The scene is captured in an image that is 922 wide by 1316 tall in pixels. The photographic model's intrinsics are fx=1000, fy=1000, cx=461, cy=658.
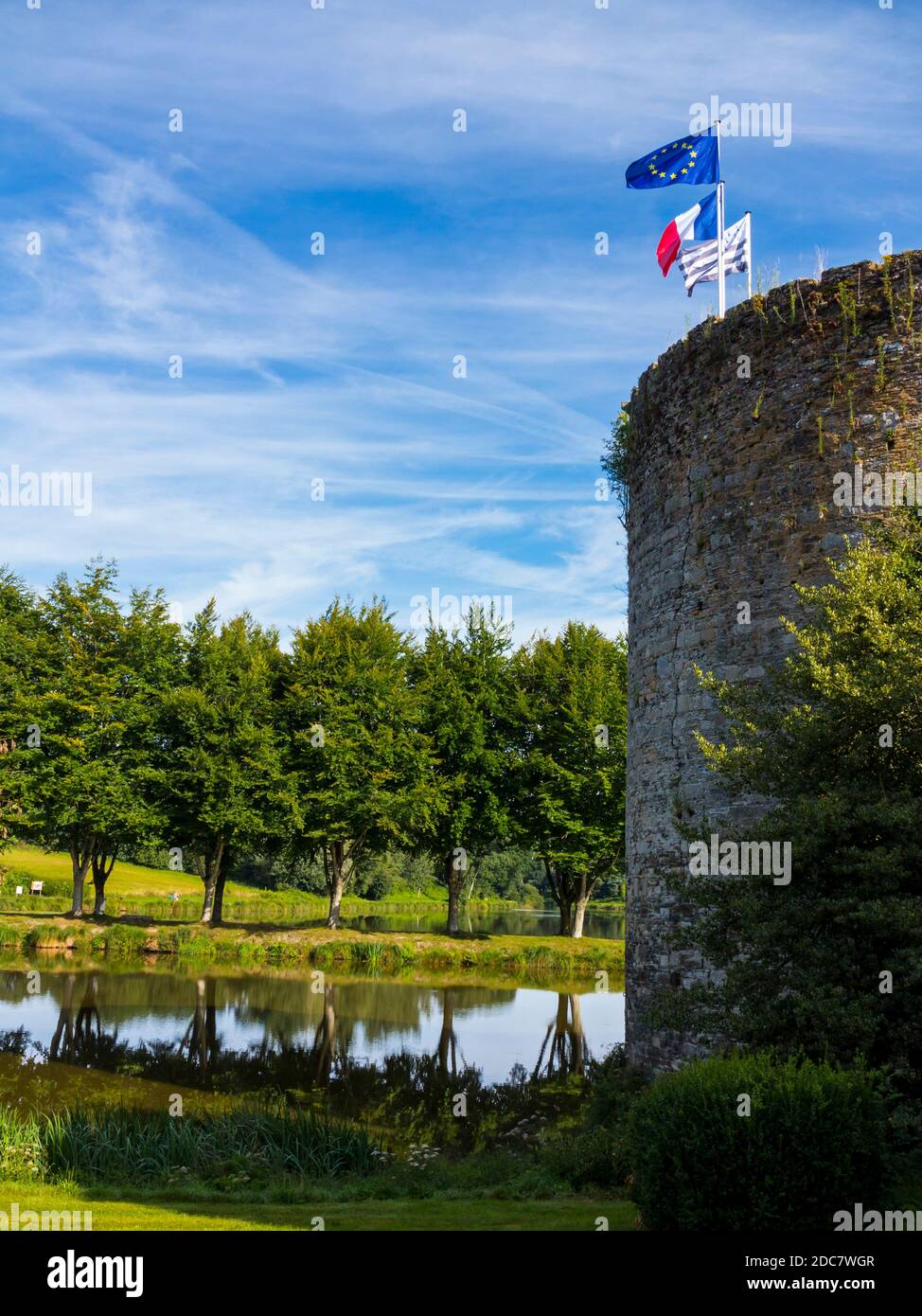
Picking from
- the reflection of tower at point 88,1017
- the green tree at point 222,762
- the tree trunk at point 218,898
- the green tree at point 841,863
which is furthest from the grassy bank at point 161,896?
the green tree at point 841,863

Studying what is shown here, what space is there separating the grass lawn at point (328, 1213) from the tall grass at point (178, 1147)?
1.23 metres

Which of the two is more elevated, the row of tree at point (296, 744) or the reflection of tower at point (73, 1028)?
the row of tree at point (296, 744)

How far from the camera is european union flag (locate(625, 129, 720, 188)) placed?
14570 mm

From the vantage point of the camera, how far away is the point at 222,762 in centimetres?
4097

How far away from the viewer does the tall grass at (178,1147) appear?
1199 centimetres

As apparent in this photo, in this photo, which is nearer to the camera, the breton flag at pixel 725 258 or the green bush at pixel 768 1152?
the green bush at pixel 768 1152

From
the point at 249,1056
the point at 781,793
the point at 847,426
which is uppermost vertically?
the point at 847,426

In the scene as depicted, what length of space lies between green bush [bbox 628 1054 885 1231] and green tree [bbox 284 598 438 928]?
33966 millimetres

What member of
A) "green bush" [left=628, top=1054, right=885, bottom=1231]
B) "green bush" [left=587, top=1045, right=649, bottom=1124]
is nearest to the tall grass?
"green bush" [left=587, top=1045, right=649, bottom=1124]

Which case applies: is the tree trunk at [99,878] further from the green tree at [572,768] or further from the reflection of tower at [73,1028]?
the green tree at [572,768]

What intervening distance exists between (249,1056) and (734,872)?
1407 cm
